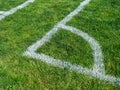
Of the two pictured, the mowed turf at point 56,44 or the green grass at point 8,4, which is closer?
the mowed turf at point 56,44

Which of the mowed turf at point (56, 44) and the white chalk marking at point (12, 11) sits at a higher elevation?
the white chalk marking at point (12, 11)

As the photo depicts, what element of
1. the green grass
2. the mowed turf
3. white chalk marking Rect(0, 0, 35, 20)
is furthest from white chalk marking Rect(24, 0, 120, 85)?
the green grass

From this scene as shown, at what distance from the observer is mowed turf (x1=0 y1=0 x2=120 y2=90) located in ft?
14.0

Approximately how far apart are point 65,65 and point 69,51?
0.46 m

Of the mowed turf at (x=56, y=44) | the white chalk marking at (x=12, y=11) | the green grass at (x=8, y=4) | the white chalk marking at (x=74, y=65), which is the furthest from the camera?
the green grass at (x=8, y=4)

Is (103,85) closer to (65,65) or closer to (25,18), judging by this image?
(65,65)

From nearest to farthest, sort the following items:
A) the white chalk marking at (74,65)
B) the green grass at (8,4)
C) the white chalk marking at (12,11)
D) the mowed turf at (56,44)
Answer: the mowed turf at (56,44), the white chalk marking at (74,65), the white chalk marking at (12,11), the green grass at (8,4)

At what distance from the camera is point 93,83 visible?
425cm

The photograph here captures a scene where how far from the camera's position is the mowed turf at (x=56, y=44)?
427cm

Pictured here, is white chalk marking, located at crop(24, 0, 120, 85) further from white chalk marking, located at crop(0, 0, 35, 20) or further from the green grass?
the green grass

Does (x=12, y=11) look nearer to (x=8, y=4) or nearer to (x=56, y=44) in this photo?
(x=8, y=4)

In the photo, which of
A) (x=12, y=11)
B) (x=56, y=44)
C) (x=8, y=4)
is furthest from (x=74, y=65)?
(x=8, y=4)

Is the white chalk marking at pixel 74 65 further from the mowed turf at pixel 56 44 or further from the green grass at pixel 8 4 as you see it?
the green grass at pixel 8 4

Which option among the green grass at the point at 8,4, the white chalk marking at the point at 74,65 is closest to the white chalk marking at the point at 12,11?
the green grass at the point at 8,4
